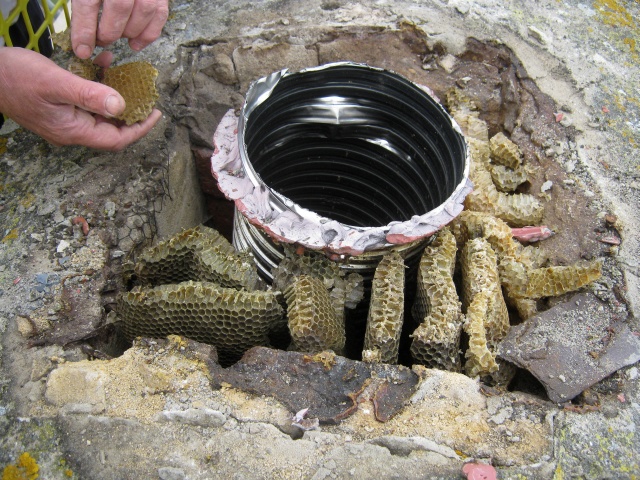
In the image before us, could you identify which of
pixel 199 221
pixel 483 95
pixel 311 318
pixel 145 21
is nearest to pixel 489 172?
pixel 483 95

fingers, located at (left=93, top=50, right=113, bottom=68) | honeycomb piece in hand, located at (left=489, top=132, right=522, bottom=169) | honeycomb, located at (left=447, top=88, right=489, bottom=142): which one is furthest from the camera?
honeycomb, located at (left=447, top=88, right=489, bottom=142)

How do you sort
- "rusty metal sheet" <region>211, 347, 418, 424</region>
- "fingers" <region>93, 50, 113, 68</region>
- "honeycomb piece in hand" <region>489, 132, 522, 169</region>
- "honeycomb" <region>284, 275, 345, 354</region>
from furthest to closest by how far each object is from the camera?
"honeycomb piece in hand" <region>489, 132, 522, 169</region>, "fingers" <region>93, 50, 113, 68</region>, "honeycomb" <region>284, 275, 345, 354</region>, "rusty metal sheet" <region>211, 347, 418, 424</region>

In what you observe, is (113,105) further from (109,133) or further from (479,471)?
(479,471)

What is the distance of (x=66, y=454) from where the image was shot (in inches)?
56.1

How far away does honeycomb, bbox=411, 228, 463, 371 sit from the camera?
5.60 feet

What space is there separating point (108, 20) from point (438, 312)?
55.5 inches

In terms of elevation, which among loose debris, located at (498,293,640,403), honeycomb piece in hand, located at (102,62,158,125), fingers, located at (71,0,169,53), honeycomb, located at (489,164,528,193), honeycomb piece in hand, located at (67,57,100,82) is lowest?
loose debris, located at (498,293,640,403)

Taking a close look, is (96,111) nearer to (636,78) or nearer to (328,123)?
(328,123)

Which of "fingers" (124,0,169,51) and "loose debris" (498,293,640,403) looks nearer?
"loose debris" (498,293,640,403)

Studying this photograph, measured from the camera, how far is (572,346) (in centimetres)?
175

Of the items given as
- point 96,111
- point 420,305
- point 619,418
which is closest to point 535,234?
point 420,305

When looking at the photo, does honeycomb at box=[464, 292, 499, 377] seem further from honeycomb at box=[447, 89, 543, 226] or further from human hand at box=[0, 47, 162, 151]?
human hand at box=[0, 47, 162, 151]

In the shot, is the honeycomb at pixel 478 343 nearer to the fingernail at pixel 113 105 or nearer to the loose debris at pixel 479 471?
the loose debris at pixel 479 471

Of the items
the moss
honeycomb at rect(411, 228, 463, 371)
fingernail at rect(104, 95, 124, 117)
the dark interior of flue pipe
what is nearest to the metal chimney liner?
the dark interior of flue pipe
